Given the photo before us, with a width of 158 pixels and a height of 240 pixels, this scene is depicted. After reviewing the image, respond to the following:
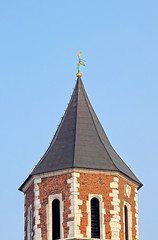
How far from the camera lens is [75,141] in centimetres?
4472

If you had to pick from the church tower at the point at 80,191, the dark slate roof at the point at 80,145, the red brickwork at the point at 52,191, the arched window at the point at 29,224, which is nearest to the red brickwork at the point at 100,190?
the church tower at the point at 80,191

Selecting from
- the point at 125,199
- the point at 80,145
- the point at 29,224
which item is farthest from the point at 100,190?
the point at 29,224

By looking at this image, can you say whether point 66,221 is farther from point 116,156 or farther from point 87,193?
point 116,156

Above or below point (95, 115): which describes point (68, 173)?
below

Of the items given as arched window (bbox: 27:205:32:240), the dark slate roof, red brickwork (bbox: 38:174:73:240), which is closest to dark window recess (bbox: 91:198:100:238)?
red brickwork (bbox: 38:174:73:240)

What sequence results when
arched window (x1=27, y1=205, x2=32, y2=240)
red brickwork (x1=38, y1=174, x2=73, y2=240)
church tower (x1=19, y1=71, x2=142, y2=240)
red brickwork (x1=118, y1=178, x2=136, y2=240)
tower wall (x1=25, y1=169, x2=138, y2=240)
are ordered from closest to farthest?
tower wall (x1=25, y1=169, x2=138, y2=240), church tower (x1=19, y1=71, x2=142, y2=240), red brickwork (x1=38, y1=174, x2=73, y2=240), red brickwork (x1=118, y1=178, x2=136, y2=240), arched window (x1=27, y1=205, x2=32, y2=240)

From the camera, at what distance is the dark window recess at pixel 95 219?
42013 millimetres

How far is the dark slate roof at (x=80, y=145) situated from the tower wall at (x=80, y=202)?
467 mm

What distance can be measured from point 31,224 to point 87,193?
10.2ft

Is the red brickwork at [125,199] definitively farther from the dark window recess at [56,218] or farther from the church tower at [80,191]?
the dark window recess at [56,218]

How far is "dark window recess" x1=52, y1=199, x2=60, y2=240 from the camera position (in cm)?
4216

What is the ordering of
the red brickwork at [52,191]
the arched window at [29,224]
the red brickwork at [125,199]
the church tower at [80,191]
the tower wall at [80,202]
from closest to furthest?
the tower wall at [80,202] < the church tower at [80,191] < the red brickwork at [52,191] < the red brickwork at [125,199] < the arched window at [29,224]

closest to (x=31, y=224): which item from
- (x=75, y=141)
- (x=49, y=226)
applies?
(x=49, y=226)

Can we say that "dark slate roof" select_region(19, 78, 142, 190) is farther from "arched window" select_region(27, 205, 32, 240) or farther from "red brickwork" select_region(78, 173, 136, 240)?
"arched window" select_region(27, 205, 32, 240)
